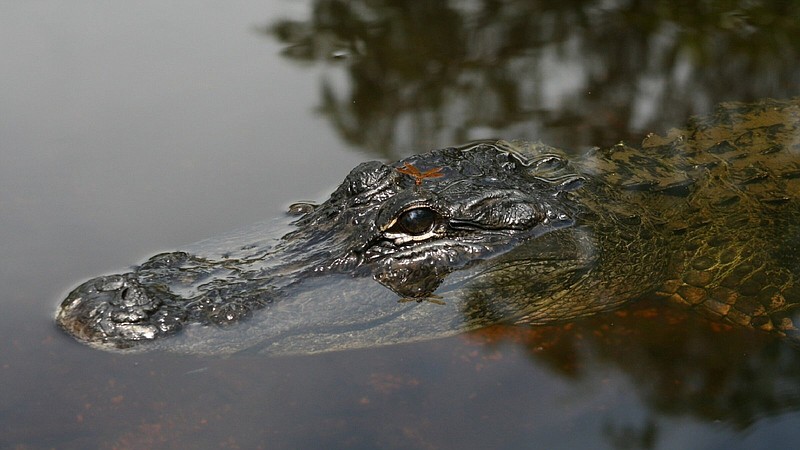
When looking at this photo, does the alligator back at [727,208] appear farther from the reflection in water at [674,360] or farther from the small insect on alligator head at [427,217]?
the small insect on alligator head at [427,217]

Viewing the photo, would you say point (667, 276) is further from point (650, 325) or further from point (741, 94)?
point (741, 94)

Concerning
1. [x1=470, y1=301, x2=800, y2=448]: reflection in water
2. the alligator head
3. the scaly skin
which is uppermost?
the alligator head

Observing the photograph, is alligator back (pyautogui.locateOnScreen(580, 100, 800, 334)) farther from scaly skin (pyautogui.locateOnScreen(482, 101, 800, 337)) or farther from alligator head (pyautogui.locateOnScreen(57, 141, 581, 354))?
alligator head (pyautogui.locateOnScreen(57, 141, 581, 354))

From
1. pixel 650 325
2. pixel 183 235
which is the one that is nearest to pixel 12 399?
pixel 183 235

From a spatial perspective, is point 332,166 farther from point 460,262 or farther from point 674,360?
point 674,360

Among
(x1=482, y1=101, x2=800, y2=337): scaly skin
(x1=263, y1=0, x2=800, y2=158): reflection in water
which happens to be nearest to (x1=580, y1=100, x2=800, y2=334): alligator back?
(x1=482, y1=101, x2=800, y2=337): scaly skin

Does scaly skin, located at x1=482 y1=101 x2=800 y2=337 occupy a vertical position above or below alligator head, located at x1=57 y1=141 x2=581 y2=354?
below

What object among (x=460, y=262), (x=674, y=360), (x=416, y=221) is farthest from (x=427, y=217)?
(x=674, y=360)

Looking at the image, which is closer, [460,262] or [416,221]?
[416,221]

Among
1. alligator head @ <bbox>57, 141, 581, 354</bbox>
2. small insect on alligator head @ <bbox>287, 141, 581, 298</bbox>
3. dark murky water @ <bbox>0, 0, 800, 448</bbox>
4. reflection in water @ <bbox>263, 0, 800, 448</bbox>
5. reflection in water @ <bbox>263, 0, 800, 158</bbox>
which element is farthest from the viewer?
reflection in water @ <bbox>263, 0, 800, 158</bbox>
